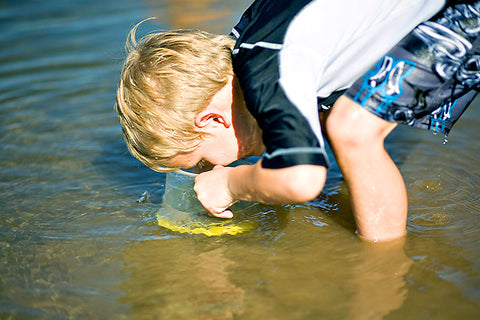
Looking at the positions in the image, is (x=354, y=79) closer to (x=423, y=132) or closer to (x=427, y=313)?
(x=427, y=313)

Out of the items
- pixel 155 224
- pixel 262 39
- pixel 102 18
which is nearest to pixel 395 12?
pixel 262 39

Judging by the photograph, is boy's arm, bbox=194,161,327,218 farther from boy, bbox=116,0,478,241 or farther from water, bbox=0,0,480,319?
water, bbox=0,0,480,319

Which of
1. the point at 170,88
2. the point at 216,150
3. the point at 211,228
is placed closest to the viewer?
the point at 170,88

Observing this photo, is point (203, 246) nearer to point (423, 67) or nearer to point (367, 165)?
point (367, 165)

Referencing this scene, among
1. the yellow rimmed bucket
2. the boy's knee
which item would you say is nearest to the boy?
the boy's knee

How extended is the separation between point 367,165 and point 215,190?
648 millimetres

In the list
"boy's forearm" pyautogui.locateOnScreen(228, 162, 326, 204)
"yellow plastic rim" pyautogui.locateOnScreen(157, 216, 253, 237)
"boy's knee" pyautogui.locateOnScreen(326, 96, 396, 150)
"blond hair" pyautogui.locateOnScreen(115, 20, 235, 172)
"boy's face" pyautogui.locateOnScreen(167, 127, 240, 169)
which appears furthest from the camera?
"yellow plastic rim" pyautogui.locateOnScreen(157, 216, 253, 237)

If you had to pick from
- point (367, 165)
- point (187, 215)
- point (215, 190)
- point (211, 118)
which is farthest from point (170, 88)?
point (367, 165)

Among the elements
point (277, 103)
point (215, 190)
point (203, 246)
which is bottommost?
point (203, 246)

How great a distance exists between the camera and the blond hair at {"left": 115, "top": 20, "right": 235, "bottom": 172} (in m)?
2.33

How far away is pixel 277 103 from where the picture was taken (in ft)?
6.54

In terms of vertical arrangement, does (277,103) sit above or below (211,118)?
above

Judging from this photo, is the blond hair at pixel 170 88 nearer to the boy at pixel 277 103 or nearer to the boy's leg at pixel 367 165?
the boy at pixel 277 103

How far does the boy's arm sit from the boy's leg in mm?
220
